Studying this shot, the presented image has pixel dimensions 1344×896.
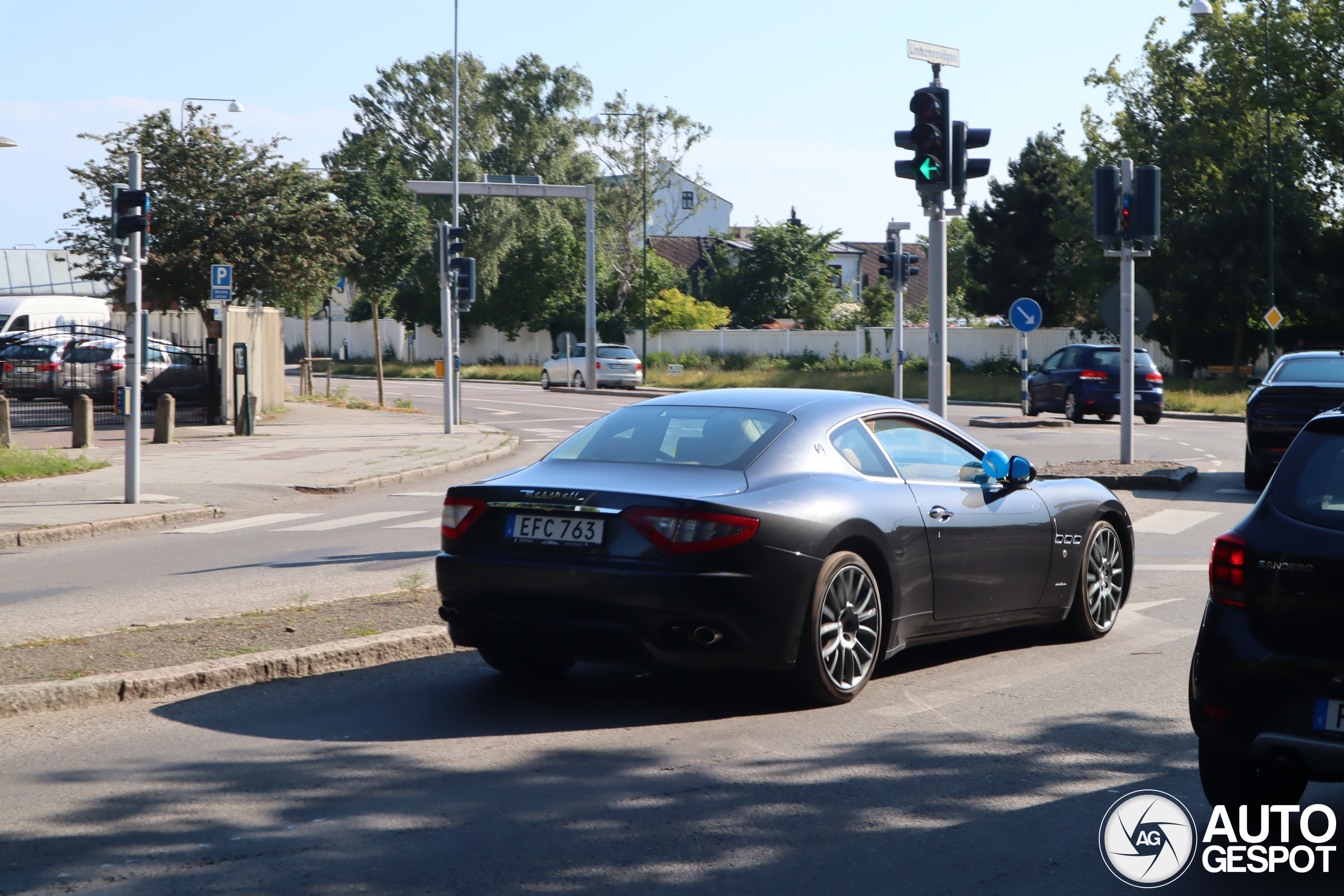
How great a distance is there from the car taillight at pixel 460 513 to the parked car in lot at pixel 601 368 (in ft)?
139

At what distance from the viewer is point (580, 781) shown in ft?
16.5

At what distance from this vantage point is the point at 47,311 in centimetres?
4612

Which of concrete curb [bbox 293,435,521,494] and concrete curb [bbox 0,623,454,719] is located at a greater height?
concrete curb [bbox 293,435,521,494]

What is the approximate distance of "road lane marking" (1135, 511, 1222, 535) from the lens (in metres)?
13.0

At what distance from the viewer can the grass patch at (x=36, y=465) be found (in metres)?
17.2

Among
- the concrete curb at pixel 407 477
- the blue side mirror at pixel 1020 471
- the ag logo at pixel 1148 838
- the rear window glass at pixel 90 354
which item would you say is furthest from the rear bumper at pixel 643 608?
the rear window glass at pixel 90 354

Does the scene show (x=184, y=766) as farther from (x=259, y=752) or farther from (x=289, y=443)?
(x=289, y=443)

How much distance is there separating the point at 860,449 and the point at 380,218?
30573mm

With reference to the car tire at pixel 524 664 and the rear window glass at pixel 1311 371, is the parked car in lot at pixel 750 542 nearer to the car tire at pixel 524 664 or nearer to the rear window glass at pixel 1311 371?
the car tire at pixel 524 664

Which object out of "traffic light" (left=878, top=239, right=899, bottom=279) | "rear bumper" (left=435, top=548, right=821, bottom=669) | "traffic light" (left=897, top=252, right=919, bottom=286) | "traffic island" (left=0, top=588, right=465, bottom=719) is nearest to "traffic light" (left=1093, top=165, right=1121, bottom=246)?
"traffic light" (left=897, top=252, right=919, bottom=286)

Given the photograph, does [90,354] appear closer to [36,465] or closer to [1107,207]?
[36,465]

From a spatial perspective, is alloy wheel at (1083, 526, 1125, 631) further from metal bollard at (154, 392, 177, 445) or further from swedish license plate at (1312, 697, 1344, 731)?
metal bollard at (154, 392, 177, 445)

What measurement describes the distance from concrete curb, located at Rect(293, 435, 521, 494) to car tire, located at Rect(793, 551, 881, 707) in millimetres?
11558

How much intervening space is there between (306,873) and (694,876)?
1.14 meters
